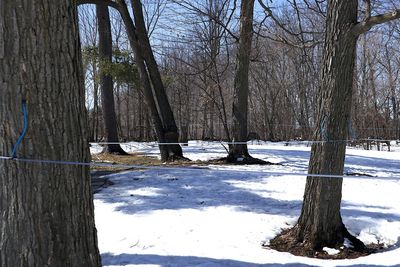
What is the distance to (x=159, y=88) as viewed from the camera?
11.8 metres

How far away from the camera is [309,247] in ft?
15.2

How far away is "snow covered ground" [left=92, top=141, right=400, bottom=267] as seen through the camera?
4258mm

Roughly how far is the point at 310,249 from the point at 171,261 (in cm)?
148

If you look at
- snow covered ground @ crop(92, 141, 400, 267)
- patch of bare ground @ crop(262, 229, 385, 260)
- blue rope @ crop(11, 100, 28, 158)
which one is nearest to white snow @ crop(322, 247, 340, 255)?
patch of bare ground @ crop(262, 229, 385, 260)

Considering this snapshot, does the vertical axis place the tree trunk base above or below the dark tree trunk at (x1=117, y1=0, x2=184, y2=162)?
below

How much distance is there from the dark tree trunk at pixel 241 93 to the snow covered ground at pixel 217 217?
2286mm

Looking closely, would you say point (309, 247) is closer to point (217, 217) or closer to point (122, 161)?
point (217, 217)

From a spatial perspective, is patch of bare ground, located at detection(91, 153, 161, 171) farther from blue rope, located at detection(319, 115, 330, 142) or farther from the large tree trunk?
the large tree trunk

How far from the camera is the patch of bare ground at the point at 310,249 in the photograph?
4457 millimetres

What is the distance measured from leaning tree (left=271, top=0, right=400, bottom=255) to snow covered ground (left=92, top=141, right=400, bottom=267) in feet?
1.40

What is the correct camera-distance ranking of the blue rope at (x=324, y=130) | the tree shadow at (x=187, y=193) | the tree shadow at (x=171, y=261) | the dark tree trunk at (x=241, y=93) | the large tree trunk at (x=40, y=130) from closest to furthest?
the large tree trunk at (x=40, y=130) < the tree shadow at (x=171, y=261) < the blue rope at (x=324, y=130) < the tree shadow at (x=187, y=193) < the dark tree trunk at (x=241, y=93)

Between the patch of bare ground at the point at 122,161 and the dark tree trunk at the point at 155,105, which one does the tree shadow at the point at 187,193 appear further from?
the dark tree trunk at the point at 155,105

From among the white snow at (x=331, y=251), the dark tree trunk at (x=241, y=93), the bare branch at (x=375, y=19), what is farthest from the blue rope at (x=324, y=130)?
the dark tree trunk at (x=241, y=93)

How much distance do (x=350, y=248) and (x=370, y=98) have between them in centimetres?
2498
